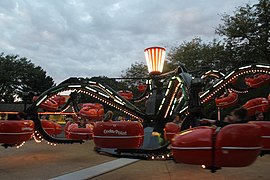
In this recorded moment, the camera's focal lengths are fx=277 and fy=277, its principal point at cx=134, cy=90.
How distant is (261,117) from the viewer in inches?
283

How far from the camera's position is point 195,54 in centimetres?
2736

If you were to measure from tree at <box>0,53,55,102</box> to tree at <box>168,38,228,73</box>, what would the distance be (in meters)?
21.2

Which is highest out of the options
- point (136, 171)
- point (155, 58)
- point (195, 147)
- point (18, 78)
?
point (18, 78)

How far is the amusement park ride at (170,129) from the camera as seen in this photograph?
3.52m

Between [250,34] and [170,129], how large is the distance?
1590cm

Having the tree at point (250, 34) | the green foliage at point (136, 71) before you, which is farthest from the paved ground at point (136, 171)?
the green foliage at point (136, 71)

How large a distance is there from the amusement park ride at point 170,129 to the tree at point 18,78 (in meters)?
34.1

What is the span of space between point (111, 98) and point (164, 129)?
1.50 metres

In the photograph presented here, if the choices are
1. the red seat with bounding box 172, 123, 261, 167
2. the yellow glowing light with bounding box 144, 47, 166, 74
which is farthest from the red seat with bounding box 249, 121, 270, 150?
the yellow glowing light with bounding box 144, 47, 166, 74

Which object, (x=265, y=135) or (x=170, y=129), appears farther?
(x=170, y=129)

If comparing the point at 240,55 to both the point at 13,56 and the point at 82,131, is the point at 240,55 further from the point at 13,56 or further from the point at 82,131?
the point at 13,56

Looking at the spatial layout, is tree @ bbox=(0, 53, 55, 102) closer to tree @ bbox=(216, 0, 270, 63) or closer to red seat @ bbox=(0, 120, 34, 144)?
tree @ bbox=(216, 0, 270, 63)

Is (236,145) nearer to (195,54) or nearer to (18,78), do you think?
(195,54)

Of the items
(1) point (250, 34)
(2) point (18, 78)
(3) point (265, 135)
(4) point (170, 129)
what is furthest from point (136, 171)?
(2) point (18, 78)
